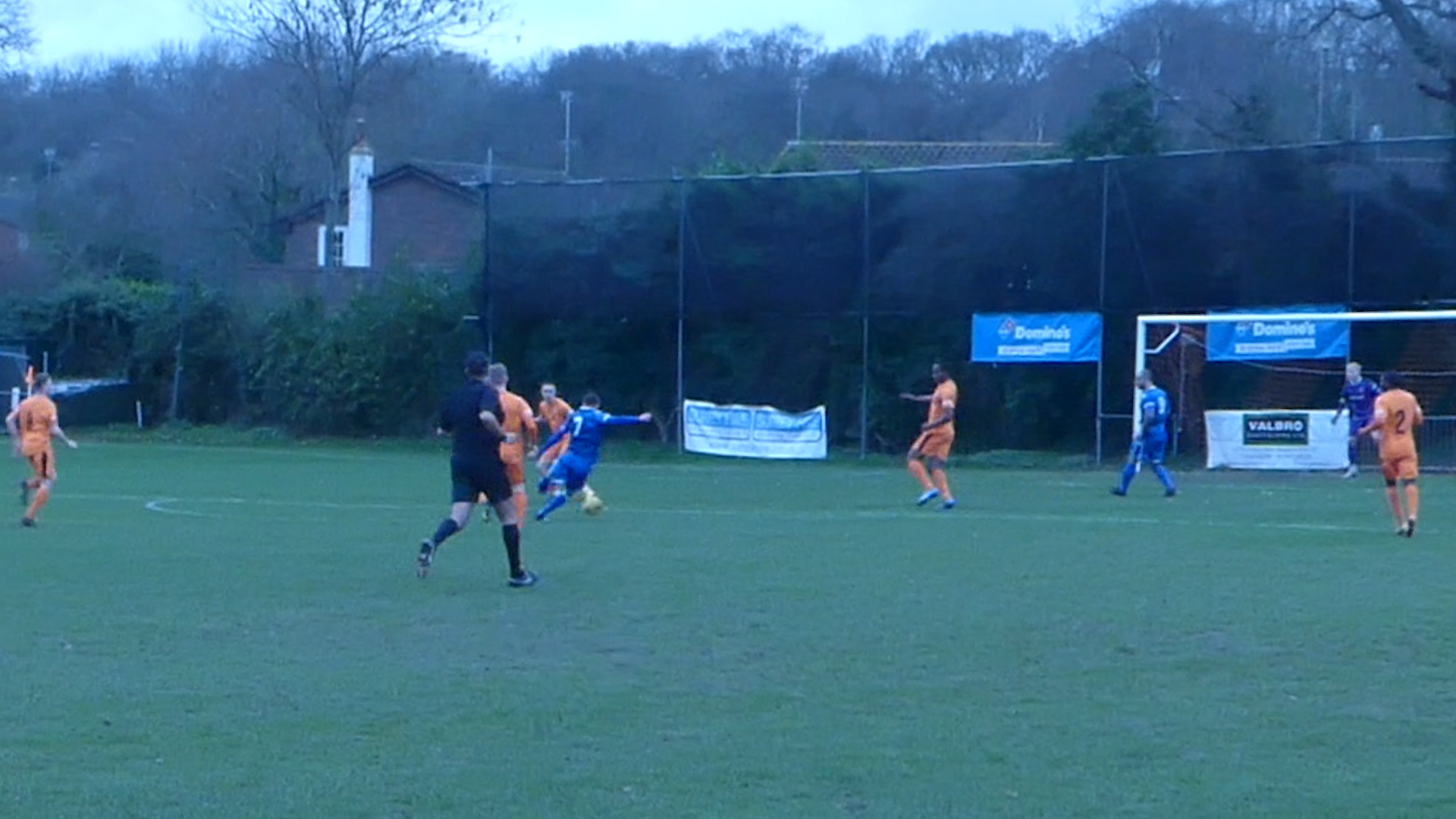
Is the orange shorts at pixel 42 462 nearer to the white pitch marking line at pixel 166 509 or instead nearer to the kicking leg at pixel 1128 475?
the white pitch marking line at pixel 166 509

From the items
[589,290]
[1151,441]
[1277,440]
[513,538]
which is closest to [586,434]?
[513,538]

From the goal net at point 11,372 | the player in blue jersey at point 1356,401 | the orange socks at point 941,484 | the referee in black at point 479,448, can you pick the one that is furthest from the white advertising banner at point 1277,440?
the goal net at point 11,372

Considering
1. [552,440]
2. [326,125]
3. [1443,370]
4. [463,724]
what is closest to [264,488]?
[552,440]

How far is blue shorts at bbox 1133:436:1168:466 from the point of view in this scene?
27.4 m

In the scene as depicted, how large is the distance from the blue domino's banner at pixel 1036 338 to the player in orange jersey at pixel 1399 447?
16286mm

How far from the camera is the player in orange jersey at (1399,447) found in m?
20.0

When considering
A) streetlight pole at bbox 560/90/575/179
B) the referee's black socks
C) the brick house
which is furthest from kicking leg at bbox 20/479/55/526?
streetlight pole at bbox 560/90/575/179

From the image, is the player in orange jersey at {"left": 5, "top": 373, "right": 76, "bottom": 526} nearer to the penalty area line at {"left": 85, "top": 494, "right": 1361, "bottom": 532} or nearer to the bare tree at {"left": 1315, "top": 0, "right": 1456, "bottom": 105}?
the penalty area line at {"left": 85, "top": 494, "right": 1361, "bottom": 532}

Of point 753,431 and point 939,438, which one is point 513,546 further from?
point 753,431

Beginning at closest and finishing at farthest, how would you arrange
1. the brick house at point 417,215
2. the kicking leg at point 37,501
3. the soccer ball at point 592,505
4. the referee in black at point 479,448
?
the referee in black at point 479,448, the kicking leg at point 37,501, the soccer ball at point 592,505, the brick house at point 417,215

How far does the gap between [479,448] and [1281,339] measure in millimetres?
21391

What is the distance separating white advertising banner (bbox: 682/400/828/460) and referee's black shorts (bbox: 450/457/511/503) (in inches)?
933

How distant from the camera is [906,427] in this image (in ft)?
131

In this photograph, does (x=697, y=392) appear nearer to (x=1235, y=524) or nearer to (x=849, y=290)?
(x=849, y=290)
